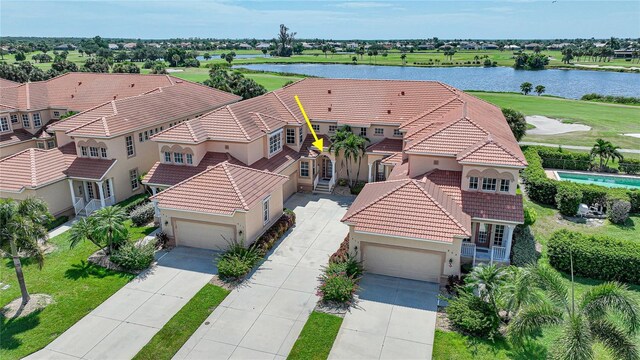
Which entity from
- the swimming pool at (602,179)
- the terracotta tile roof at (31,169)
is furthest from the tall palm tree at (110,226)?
the swimming pool at (602,179)

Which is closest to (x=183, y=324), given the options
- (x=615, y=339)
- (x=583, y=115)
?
(x=615, y=339)

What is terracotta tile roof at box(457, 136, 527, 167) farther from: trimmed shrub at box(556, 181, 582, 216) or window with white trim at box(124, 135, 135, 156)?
window with white trim at box(124, 135, 135, 156)

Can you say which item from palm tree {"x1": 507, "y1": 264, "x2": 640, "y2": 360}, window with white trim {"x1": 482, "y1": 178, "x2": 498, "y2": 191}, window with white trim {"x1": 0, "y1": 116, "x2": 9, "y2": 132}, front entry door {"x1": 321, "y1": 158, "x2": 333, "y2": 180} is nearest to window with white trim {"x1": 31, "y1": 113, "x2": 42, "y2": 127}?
window with white trim {"x1": 0, "y1": 116, "x2": 9, "y2": 132}

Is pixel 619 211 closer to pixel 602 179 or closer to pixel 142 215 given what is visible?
pixel 602 179

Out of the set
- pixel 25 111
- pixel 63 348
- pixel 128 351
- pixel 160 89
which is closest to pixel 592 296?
pixel 128 351
